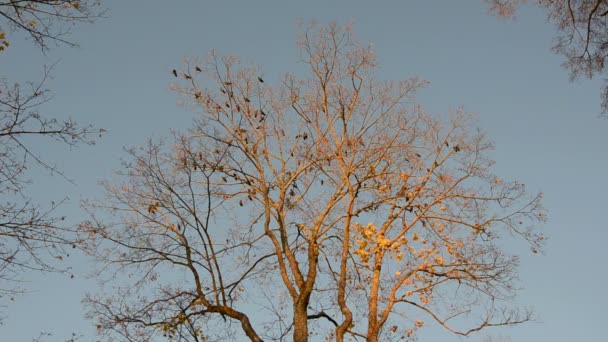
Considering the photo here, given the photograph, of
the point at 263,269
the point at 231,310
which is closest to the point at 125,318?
the point at 231,310

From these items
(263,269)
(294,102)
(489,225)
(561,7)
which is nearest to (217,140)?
(294,102)

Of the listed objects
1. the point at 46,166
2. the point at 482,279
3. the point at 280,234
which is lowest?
the point at 46,166

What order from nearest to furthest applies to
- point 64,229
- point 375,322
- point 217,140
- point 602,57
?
point 64,229 → point 602,57 → point 375,322 → point 217,140

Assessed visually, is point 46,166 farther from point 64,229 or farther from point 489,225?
point 489,225

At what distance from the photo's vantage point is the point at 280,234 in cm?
1129

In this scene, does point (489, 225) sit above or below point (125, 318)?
above

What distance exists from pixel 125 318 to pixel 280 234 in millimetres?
2988

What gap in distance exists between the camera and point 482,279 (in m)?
10.9

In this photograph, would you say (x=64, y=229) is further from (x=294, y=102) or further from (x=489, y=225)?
(x=489, y=225)

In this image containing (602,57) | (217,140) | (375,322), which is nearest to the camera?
(602,57)

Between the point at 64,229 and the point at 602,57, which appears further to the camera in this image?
the point at 602,57

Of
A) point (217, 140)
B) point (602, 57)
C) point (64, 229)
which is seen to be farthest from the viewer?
point (217, 140)

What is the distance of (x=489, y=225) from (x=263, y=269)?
13.7ft

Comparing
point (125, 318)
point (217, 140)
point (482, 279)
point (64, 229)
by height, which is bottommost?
point (64, 229)
